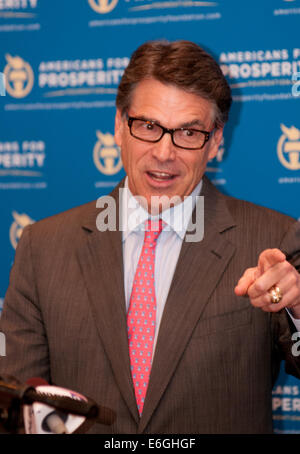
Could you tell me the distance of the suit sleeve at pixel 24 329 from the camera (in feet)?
6.31

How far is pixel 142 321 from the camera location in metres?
1.86

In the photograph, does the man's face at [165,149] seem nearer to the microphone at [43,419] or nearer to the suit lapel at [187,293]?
the suit lapel at [187,293]

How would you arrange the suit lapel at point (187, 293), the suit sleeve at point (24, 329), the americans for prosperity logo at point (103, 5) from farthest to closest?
the americans for prosperity logo at point (103, 5)
the suit sleeve at point (24, 329)
the suit lapel at point (187, 293)

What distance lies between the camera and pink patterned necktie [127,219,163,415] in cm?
182

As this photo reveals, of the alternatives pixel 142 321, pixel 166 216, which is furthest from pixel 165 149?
Answer: pixel 142 321

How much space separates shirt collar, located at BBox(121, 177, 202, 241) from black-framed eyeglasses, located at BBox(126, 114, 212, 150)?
0.22 m

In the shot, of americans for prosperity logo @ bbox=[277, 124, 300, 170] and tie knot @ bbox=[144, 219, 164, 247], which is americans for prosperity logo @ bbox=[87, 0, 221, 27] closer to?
americans for prosperity logo @ bbox=[277, 124, 300, 170]

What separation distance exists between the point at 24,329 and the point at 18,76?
1407 millimetres

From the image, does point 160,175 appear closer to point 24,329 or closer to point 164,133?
point 164,133

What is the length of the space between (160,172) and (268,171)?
0.75m

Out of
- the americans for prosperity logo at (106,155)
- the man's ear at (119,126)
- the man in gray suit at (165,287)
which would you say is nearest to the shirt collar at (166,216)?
the man in gray suit at (165,287)

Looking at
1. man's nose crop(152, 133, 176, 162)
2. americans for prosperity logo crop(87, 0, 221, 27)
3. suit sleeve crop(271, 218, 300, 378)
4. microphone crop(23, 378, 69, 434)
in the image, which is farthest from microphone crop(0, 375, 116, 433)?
americans for prosperity logo crop(87, 0, 221, 27)

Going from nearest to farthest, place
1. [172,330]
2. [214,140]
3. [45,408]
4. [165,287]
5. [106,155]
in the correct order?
[45,408] → [172,330] → [165,287] → [214,140] → [106,155]

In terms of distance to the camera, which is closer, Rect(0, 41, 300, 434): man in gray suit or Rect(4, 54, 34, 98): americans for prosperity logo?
Rect(0, 41, 300, 434): man in gray suit
